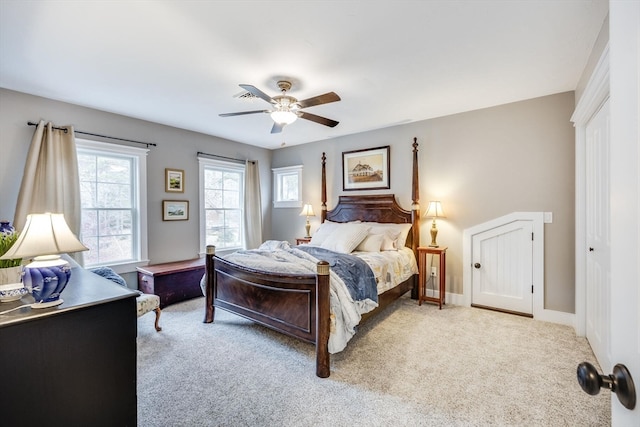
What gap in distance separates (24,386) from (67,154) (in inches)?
123

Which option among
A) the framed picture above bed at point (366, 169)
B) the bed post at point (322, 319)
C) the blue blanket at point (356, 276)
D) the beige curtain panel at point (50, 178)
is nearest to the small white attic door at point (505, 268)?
the framed picture above bed at point (366, 169)

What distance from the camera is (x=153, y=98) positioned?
3.32 metres

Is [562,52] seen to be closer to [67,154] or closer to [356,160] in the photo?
[356,160]

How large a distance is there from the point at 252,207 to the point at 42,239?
409 centimetres

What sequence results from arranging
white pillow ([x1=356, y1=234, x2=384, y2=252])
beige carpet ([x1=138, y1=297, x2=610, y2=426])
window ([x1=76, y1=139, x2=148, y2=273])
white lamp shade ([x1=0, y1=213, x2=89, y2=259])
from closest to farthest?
1. white lamp shade ([x1=0, y1=213, x2=89, y2=259])
2. beige carpet ([x1=138, y1=297, x2=610, y2=426])
3. window ([x1=76, y1=139, x2=148, y2=273])
4. white pillow ([x1=356, y1=234, x2=384, y2=252])

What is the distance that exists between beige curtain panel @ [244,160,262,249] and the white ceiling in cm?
197

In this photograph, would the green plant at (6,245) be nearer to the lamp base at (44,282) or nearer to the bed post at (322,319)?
the lamp base at (44,282)

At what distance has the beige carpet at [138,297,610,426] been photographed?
1840 mm

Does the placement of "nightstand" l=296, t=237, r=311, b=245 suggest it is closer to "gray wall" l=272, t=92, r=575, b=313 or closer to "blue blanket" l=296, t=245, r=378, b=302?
"gray wall" l=272, t=92, r=575, b=313

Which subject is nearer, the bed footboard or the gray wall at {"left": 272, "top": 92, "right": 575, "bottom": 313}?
the bed footboard

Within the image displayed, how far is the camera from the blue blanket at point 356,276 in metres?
2.64

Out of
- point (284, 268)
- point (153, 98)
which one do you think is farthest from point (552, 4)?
point (153, 98)

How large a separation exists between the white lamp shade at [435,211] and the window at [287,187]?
8.13 ft

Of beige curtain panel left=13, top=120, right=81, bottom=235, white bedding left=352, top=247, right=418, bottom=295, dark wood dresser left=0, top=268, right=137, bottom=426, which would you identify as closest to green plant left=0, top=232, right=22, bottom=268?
dark wood dresser left=0, top=268, right=137, bottom=426
